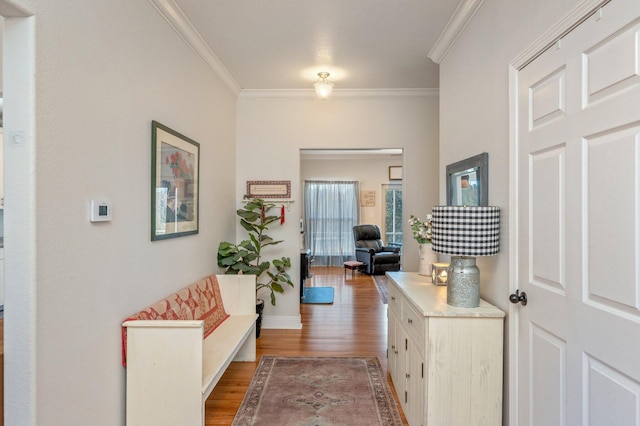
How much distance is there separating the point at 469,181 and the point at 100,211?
2.19 m

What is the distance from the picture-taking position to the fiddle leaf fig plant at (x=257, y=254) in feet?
11.5

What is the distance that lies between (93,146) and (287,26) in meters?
1.74

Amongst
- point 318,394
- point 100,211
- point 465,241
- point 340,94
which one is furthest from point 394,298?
point 340,94

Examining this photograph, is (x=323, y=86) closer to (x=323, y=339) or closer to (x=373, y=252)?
(x=323, y=339)

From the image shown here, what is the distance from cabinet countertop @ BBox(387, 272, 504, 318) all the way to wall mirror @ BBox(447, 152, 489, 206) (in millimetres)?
619

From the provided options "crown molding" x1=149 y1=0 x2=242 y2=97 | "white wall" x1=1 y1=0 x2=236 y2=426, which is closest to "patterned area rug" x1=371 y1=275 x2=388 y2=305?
"crown molding" x1=149 y1=0 x2=242 y2=97

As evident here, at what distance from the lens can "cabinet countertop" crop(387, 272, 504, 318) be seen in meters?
1.86

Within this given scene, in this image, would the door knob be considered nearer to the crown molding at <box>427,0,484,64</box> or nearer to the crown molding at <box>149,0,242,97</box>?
the crown molding at <box>427,0,484,64</box>

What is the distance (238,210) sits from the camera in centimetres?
405

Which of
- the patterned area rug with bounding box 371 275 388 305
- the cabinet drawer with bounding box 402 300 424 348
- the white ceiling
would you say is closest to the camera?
the cabinet drawer with bounding box 402 300 424 348

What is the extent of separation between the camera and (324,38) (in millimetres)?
2908

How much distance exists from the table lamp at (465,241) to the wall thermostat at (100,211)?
172 cm

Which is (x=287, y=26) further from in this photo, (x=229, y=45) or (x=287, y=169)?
(x=287, y=169)

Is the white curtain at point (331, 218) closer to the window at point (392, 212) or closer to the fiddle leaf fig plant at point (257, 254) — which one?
the window at point (392, 212)
